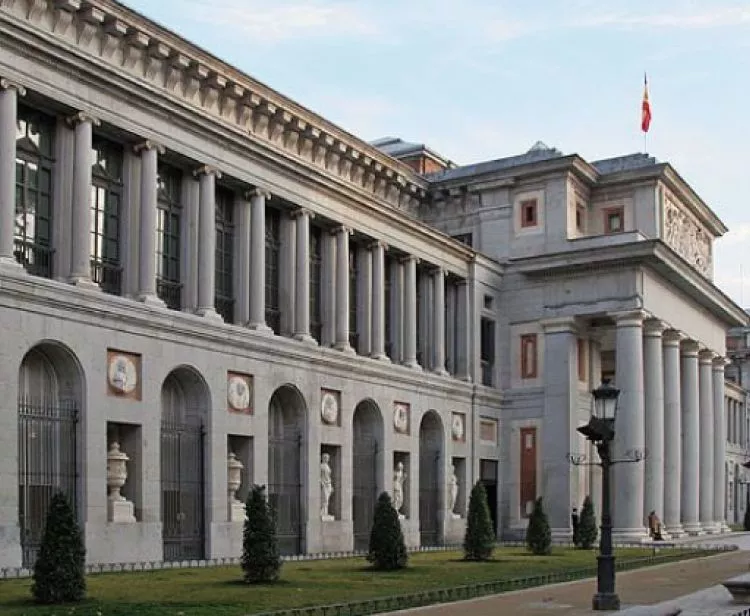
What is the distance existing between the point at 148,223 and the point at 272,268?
871cm

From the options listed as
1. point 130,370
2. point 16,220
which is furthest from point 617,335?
point 16,220

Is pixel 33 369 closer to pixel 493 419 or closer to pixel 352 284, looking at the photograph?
pixel 352 284

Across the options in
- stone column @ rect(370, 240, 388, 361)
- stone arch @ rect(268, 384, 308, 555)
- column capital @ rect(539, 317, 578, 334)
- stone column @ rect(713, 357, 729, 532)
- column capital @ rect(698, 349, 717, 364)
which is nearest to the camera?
stone arch @ rect(268, 384, 308, 555)

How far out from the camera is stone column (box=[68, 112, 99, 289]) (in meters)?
33.5

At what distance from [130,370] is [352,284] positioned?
54.0 feet

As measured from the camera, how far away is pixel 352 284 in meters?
49.9

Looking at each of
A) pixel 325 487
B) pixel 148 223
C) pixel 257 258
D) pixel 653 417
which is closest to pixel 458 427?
pixel 653 417

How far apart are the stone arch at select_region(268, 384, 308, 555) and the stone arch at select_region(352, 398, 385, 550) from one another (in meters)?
4.10

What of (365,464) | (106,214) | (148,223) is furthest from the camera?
(365,464)

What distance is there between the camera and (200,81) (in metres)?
40.9

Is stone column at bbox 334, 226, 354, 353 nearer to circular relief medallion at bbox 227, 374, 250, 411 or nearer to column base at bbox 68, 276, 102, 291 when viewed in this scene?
circular relief medallion at bbox 227, 374, 250, 411

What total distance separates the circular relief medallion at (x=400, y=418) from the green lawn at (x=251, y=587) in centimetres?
1162

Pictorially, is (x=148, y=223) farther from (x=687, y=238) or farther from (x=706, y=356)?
(x=706, y=356)

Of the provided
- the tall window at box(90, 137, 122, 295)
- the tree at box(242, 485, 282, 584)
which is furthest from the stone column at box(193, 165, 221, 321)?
the tree at box(242, 485, 282, 584)
